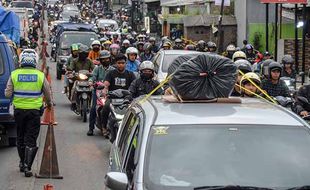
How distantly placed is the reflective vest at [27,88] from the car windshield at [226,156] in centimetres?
550

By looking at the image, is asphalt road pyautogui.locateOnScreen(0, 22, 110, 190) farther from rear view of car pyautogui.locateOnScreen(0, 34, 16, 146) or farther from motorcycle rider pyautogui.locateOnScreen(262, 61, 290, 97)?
motorcycle rider pyautogui.locateOnScreen(262, 61, 290, 97)

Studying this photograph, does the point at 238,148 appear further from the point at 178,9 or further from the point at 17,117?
the point at 178,9

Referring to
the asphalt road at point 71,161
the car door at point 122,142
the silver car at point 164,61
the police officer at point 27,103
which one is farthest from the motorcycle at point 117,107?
the silver car at point 164,61

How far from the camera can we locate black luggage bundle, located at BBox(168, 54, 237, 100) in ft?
24.3

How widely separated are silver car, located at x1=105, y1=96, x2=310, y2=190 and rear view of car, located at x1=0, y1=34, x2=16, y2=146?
7247mm

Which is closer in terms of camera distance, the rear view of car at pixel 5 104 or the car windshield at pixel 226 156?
the car windshield at pixel 226 156

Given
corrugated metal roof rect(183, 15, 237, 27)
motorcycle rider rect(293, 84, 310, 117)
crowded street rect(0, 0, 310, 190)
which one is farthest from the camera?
corrugated metal roof rect(183, 15, 237, 27)

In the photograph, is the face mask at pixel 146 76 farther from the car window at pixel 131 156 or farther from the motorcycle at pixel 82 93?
the car window at pixel 131 156

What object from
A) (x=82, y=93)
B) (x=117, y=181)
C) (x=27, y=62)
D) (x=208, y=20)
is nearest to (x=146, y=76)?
(x=27, y=62)

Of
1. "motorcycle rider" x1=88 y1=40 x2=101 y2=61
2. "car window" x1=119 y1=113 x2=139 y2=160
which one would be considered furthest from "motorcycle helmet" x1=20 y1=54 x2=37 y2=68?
"motorcycle rider" x1=88 y1=40 x2=101 y2=61

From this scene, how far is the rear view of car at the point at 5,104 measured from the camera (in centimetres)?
1353

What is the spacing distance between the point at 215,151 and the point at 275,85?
5.59 metres

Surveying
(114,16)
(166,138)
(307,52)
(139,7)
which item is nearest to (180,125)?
(166,138)

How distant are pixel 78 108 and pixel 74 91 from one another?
0.40 meters
